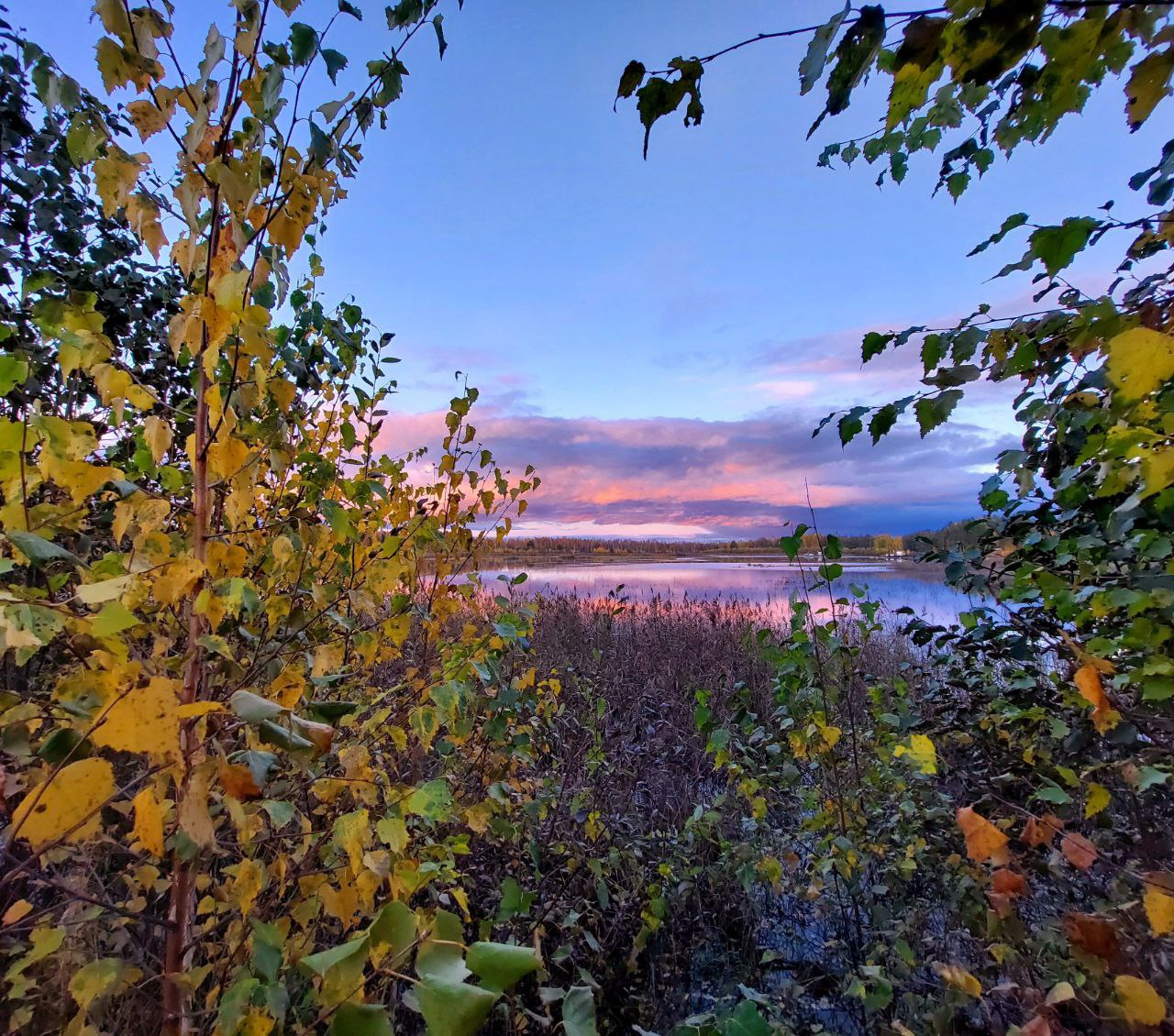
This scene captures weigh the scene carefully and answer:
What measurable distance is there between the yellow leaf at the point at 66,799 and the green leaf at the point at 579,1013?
1.71 feet

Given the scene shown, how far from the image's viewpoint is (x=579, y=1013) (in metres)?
0.67

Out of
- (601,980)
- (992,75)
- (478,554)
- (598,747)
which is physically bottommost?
(601,980)

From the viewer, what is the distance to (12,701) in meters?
0.80

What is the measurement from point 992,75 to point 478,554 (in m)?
2.16

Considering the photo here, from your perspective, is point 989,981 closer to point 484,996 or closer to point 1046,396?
point 1046,396

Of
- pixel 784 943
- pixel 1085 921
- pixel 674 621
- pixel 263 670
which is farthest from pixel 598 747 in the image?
pixel 674 621

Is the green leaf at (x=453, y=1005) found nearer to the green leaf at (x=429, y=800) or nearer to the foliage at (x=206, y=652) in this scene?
the foliage at (x=206, y=652)

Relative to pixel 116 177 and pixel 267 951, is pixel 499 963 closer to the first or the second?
pixel 267 951

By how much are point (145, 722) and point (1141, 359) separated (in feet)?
3.96

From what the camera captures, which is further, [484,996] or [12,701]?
[12,701]

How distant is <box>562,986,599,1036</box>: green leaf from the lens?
640 millimetres

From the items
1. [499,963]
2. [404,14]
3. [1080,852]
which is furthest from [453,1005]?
[404,14]

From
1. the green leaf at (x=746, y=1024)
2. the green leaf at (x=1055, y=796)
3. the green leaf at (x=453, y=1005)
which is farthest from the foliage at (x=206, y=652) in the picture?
the green leaf at (x=1055, y=796)

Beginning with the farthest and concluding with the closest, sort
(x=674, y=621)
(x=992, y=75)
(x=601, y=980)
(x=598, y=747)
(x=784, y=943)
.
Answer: (x=674, y=621)
(x=598, y=747)
(x=784, y=943)
(x=601, y=980)
(x=992, y=75)
